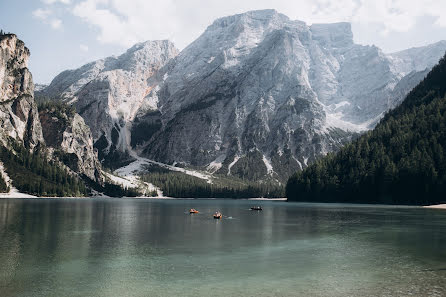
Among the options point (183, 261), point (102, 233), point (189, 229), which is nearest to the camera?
point (183, 261)

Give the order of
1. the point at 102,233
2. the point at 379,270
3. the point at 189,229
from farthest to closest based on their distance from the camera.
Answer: the point at 189,229
the point at 102,233
the point at 379,270

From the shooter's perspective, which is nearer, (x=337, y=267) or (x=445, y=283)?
(x=445, y=283)

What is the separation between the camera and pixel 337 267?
5919cm

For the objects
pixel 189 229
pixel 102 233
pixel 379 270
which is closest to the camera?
pixel 379 270

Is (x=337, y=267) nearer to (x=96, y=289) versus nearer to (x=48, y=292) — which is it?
(x=96, y=289)

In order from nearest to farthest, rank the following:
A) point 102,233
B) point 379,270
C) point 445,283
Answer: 1. point 445,283
2. point 379,270
3. point 102,233

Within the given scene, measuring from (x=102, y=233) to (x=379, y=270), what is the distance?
195 ft

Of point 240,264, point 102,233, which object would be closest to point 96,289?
point 240,264

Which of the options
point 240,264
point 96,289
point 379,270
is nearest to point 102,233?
point 240,264

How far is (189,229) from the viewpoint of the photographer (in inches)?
4245

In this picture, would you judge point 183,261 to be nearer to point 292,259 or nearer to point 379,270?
point 292,259

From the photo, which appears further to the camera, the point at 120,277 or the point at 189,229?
the point at 189,229

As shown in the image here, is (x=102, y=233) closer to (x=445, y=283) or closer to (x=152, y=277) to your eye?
(x=152, y=277)

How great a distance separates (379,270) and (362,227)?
57271 mm
